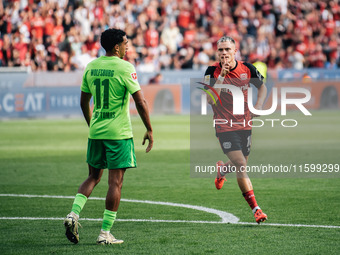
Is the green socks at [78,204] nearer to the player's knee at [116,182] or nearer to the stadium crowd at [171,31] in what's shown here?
the player's knee at [116,182]

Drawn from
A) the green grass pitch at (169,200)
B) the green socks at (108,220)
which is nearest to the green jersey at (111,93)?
the green socks at (108,220)

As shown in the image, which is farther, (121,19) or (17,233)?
(121,19)

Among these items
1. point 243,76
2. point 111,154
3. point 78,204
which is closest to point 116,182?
point 111,154

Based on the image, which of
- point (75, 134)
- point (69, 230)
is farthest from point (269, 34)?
point (69, 230)

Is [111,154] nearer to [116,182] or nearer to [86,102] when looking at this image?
[116,182]

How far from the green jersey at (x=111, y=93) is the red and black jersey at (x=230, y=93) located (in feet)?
5.36

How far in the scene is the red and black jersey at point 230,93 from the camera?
8.50 m

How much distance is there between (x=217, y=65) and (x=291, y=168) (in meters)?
5.70

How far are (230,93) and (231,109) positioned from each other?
20 cm

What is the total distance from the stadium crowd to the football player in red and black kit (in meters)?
20.8

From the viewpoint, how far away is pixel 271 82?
3053cm

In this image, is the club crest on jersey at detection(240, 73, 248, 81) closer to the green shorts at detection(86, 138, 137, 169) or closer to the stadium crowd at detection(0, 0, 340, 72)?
the green shorts at detection(86, 138, 137, 169)

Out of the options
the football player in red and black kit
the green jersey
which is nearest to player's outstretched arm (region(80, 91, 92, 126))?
the green jersey

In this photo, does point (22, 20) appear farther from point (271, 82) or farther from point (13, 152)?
point (13, 152)
